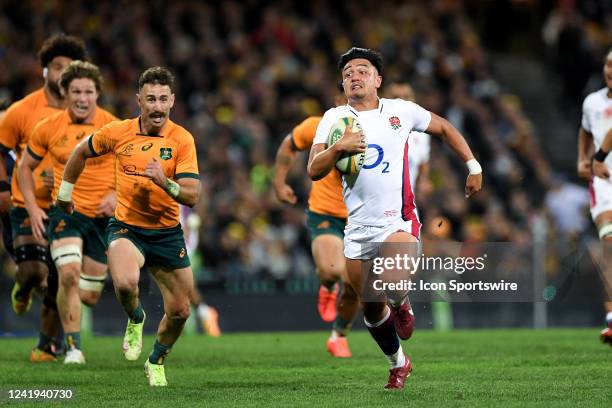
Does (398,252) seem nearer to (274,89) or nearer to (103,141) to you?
(103,141)

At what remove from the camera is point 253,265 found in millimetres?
19891

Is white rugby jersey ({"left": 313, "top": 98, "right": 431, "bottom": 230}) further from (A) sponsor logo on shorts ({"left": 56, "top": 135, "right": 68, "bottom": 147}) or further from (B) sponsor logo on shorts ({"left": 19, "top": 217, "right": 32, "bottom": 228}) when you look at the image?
(B) sponsor logo on shorts ({"left": 19, "top": 217, "right": 32, "bottom": 228})

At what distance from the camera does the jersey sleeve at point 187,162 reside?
9.88 metres

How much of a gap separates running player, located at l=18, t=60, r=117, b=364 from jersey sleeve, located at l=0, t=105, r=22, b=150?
611mm

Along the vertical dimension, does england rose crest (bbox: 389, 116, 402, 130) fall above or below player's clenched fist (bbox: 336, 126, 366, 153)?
above

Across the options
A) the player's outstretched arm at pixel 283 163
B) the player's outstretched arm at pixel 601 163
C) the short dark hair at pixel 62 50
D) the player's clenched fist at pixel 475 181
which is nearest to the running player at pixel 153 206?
the player's clenched fist at pixel 475 181

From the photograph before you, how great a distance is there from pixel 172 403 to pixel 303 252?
1172cm

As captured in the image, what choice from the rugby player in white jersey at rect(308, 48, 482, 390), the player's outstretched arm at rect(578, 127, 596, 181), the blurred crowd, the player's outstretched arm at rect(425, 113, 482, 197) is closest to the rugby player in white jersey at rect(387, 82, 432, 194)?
the player's outstretched arm at rect(578, 127, 596, 181)

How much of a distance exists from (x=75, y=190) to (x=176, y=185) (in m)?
2.97

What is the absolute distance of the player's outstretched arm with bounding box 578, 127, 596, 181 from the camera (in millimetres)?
12617

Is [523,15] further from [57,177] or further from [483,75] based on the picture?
[57,177]

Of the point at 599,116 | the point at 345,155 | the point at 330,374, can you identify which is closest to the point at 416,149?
the point at 599,116

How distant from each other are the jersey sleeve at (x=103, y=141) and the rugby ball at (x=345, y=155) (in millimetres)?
1783

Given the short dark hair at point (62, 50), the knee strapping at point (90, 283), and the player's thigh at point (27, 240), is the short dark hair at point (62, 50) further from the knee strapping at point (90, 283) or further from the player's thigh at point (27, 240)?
the knee strapping at point (90, 283)
